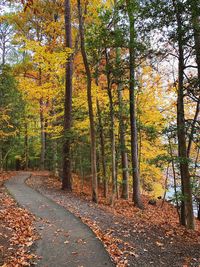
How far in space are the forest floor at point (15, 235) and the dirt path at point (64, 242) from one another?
24 centimetres

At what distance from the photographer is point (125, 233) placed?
7.97 metres

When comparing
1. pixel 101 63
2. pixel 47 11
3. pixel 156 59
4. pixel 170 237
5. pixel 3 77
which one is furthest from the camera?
pixel 47 11

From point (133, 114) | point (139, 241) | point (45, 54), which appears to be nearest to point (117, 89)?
point (133, 114)

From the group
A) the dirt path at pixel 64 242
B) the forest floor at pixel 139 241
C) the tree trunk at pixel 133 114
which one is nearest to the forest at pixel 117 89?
the tree trunk at pixel 133 114

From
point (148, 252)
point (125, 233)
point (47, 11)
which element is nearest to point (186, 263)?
point (148, 252)

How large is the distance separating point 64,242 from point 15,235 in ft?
3.89

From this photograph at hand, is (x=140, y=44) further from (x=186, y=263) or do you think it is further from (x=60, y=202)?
(x=186, y=263)

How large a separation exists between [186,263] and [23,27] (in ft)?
66.5

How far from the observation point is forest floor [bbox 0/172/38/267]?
523cm

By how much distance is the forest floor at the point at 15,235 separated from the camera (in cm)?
523

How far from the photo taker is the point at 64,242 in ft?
21.2

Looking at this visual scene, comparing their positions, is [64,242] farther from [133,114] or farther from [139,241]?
[133,114]

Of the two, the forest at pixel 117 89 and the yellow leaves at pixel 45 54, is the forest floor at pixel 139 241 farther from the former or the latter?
the yellow leaves at pixel 45 54

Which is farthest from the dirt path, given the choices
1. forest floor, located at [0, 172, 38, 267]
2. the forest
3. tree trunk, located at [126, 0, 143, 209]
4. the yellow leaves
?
the yellow leaves
